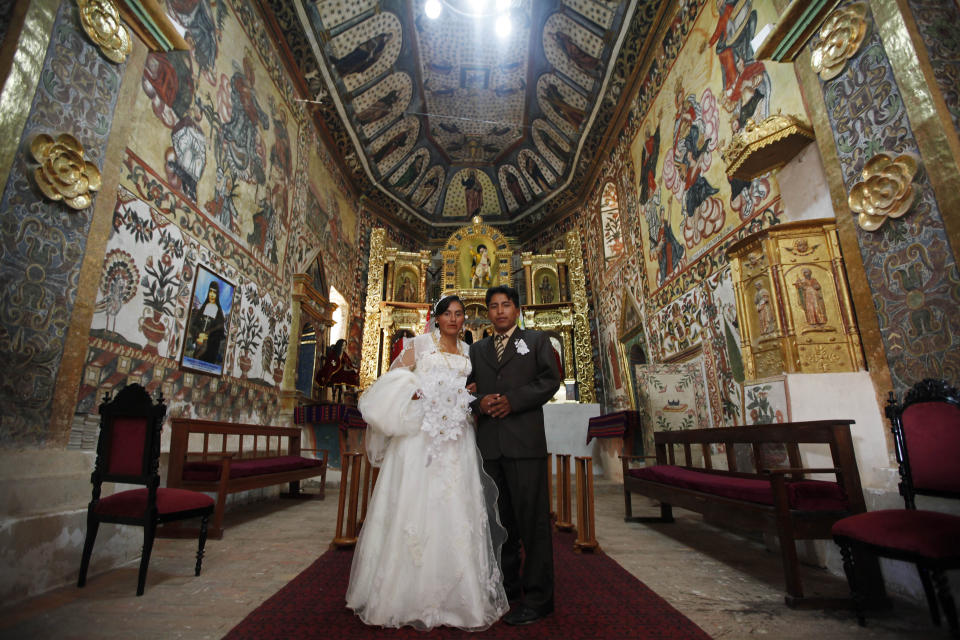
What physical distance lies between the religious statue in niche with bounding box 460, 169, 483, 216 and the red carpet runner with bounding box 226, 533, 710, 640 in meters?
13.8

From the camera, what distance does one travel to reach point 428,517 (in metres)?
2.25

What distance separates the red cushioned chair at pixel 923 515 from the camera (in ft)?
6.38

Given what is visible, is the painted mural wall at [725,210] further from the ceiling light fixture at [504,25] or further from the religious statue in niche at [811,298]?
the ceiling light fixture at [504,25]

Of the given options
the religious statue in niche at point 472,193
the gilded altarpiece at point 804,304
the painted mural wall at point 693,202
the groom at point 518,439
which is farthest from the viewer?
the religious statue in niche at point 472,193

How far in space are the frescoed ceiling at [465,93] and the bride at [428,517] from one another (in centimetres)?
875

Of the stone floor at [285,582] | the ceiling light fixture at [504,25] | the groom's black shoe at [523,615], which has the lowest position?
the stone floor at [285,582]

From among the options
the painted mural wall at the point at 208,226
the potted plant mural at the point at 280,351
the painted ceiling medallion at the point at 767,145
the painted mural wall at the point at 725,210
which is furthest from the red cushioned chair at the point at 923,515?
the potted plant mural at the point at 280,351

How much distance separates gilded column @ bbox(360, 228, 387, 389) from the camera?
11969 millimetres

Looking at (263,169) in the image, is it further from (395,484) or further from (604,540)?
(604,540)

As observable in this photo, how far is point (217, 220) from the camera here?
237 inches

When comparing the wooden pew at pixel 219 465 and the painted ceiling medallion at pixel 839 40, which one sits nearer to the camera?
the painted ceiling medallion at pixel 839 40

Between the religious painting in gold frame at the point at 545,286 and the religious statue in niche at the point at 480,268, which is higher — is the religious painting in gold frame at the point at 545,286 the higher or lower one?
the lower one

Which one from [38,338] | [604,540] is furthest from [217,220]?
[604,540]

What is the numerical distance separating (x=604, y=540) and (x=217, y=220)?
6271 mm
